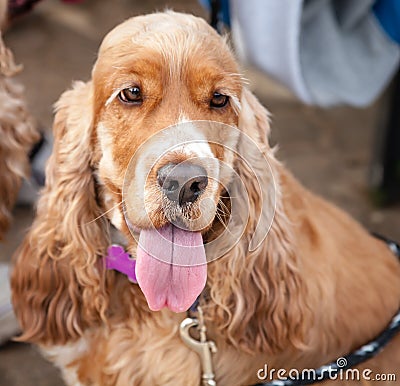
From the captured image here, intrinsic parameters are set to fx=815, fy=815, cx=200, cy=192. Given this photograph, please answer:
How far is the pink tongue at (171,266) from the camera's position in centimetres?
188

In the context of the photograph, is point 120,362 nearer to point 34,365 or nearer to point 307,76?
point 34,365

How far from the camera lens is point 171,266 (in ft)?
6.20

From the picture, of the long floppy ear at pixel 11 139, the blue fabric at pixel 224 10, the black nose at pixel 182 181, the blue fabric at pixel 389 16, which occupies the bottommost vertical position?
the long floppy ear at pixel 11 139

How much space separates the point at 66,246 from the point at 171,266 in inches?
17.0

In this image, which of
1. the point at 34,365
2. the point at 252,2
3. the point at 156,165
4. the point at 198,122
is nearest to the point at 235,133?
the point at 198,122

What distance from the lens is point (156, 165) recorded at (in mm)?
1760

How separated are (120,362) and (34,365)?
0.82 meters

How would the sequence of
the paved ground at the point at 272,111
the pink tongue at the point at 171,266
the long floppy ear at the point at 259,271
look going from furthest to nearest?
1. the paved ground at the point at 272,111
2. the long floppy ear at the point at 259,271
3. the pink tongue at the point at 171,266

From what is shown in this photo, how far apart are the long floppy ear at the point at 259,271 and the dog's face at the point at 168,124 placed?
0.14 metres

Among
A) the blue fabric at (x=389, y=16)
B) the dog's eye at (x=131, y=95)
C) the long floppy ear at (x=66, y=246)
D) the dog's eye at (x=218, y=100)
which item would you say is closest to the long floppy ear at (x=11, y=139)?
the long floppy ear at (x=66, y=246)

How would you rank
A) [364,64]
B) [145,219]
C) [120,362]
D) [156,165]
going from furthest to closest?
[364,64]
[120,362]
[145,219]
[156,165]

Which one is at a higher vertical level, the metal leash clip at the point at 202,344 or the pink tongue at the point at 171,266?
the pink tongue at the point at 171,266

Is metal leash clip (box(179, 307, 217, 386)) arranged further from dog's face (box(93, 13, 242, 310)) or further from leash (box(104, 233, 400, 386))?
dog's face (box(93, 13, 242, 310))

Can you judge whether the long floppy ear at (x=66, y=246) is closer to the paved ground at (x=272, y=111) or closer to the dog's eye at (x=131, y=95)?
the dog's eye at (x=131, y=95)
